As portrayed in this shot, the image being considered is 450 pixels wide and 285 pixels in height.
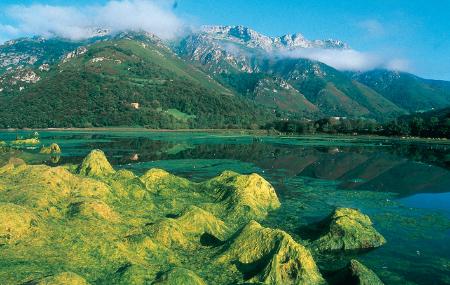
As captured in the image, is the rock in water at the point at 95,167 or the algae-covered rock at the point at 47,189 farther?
the rock in water at the point at 95,167

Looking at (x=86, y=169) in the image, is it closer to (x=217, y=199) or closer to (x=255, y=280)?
(x=217, y=199)

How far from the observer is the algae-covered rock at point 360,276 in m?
17.0

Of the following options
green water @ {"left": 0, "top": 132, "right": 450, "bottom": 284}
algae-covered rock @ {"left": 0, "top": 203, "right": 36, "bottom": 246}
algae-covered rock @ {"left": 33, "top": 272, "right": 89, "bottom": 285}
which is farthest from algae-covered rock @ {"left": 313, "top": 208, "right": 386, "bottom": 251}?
algae-covered rock @ {"left": 0, "top": 203, "right": 36, "bottom": 246}

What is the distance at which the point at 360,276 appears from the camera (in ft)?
56.2

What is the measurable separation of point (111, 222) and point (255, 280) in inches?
366

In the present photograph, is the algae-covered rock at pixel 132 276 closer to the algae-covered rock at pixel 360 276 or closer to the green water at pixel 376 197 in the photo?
the algae-covered rock at pixel 360 276

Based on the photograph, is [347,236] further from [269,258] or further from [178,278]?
[178,278]

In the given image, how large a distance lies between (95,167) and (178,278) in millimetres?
26503

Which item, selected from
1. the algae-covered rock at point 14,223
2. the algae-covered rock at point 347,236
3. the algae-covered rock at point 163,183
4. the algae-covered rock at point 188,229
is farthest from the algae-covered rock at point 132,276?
the algae-covered rock at point 163,183

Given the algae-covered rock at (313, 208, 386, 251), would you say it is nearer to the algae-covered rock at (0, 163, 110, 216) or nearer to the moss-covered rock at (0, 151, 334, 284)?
the moss-covered rock at (0, 151, 334, 284)

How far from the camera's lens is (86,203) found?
22703mm

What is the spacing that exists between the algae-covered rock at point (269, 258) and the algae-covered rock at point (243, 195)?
8.97 metres

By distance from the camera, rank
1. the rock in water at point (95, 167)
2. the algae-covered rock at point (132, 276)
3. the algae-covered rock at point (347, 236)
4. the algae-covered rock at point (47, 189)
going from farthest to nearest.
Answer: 1. the rock in water at point (95, 167)
2. the algae-covered rock at point (347, 236)
3. the algae-covered rock at point (47, 189)
4. the algae-covered rock at point (132, 276)

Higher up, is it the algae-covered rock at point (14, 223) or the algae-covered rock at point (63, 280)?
the algae-covered rock at point (14, 223)
